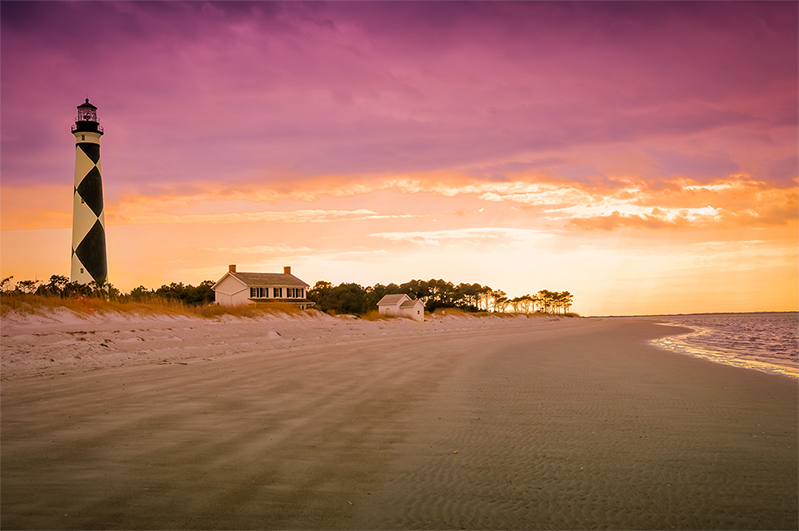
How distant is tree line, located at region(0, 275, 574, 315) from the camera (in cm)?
2528

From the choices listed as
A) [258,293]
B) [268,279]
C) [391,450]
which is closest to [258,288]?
[258,293]

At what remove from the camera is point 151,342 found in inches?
717

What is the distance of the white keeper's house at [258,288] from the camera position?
5469 centimetres

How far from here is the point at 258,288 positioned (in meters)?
55.6

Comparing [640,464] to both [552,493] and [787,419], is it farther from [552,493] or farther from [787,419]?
[787,419]

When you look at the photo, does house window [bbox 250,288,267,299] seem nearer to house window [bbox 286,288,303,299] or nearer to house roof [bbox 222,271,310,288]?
house roof [bbox 222,271,310,288]

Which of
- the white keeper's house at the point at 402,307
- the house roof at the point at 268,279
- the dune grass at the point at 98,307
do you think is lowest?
the white keeper's house at the point at 402,307

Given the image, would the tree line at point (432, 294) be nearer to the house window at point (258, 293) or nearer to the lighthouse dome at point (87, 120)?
the house window at point (258, 293)

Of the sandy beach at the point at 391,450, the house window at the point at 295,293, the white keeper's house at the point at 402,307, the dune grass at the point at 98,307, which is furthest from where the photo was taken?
the white keeper's house at the point at 402,307

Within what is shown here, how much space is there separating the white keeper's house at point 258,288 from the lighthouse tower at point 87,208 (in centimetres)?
1877

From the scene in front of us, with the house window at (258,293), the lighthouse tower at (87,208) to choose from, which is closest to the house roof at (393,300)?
the house window at (258,293)

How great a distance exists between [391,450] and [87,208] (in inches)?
1472

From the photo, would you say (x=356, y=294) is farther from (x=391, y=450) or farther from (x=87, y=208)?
(x=391, y=450)

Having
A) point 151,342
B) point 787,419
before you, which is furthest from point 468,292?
point 787,419
